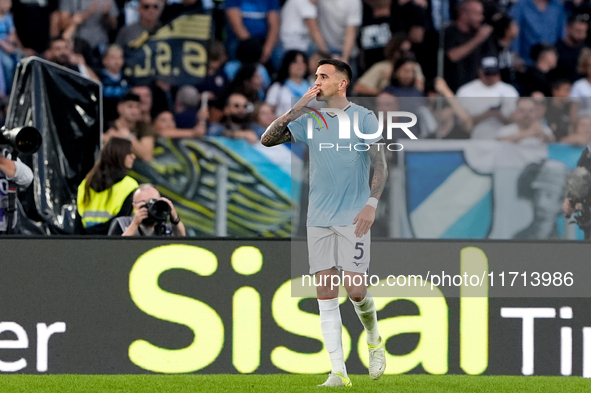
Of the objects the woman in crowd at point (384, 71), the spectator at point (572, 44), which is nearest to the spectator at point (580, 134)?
the woman in crowd at point (384, 71)

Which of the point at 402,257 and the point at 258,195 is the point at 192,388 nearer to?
the point at 402,257

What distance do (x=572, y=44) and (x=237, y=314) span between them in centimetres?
544

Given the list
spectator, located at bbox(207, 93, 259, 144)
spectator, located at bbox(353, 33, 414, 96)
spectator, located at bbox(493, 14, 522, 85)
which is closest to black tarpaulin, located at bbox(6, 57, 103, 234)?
spectator, located at bbox(207, 93, 259, 144)

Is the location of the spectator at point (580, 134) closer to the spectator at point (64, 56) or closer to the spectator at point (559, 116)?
the spectator at point (559, 116)

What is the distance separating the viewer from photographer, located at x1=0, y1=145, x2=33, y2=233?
6.17 metres

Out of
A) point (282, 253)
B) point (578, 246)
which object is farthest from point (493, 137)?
point (282, 253)

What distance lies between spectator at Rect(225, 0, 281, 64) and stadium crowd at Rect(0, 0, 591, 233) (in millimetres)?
10

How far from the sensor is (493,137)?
23.9ft

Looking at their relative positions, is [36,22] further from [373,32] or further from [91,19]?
[373,32]

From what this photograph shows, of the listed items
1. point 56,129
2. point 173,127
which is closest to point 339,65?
point 56,129

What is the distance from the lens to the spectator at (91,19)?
9086 millimetres

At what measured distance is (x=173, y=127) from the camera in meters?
8.73

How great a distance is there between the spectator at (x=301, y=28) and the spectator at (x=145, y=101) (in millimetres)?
1510

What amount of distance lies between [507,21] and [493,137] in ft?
8.57
